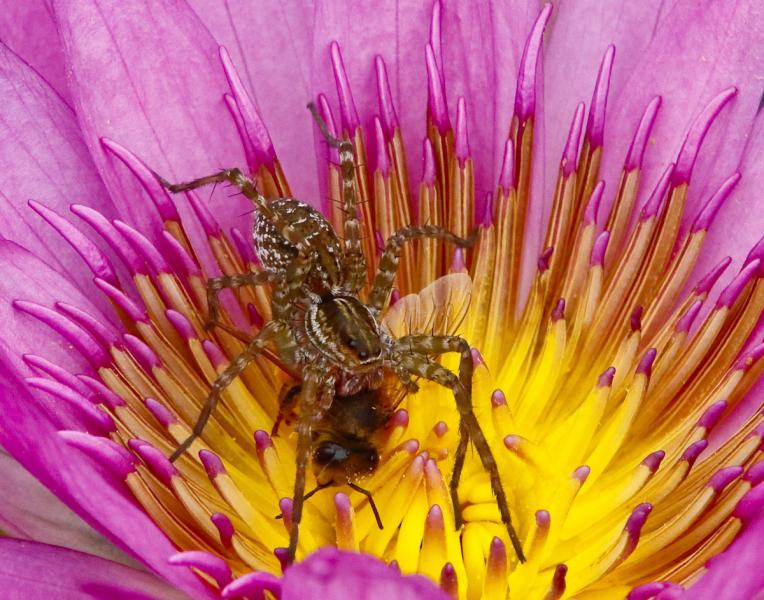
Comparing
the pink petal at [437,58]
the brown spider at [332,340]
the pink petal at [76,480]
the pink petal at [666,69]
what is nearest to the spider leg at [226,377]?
the brown spider at [332,340]

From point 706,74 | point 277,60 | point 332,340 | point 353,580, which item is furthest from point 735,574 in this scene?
point 277,60

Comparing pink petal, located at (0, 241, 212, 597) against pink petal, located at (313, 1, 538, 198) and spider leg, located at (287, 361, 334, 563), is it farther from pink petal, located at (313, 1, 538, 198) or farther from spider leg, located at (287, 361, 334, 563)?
pink petal, located at (313, 1, 538, 198)

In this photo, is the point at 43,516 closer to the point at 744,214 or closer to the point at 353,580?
the point at 353,580

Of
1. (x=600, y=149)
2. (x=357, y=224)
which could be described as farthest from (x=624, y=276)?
(x=357, y=224)

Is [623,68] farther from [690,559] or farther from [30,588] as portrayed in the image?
[30,588]

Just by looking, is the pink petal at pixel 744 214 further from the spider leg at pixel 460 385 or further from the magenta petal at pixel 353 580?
the magenta petal at pixel 353 580
